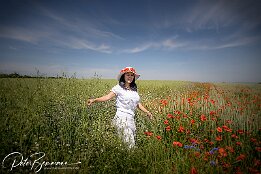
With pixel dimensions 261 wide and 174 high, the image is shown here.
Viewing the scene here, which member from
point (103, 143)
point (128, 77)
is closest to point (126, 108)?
point (128, 77)

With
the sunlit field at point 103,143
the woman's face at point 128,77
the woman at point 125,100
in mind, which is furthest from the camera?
the woman's face at point 128,77

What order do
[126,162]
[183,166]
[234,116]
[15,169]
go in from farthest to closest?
[234,116] → [126,162] → [183,166] → [15,169]

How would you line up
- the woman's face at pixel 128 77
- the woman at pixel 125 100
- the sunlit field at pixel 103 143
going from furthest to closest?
the woman's face at pixel 128 77
the woman at pixel 125 100
the sunlit field at pixel 103 143

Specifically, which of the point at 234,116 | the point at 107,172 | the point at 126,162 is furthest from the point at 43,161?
the point at 234,116

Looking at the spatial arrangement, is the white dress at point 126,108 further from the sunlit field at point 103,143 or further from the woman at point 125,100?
the sunlit field at point 103,143

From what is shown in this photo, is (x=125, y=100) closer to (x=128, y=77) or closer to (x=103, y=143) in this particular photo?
(x=128, y=77)

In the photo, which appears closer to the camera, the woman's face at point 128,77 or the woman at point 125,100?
the woman at point 125,100

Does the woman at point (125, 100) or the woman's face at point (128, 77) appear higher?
the woman's face at point (128, 77)

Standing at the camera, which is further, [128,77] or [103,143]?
[128,77]

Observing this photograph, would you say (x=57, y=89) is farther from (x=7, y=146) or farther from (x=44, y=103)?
(x=7, y=146)

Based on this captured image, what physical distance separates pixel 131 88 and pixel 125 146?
130 centimetres

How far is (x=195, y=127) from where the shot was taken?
151 inches

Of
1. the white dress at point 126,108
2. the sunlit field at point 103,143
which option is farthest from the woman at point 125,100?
the sunlit field at point 103,143

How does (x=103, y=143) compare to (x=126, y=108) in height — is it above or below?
below
